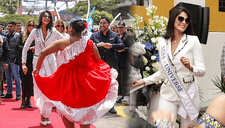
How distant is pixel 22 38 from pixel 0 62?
0.66 metres

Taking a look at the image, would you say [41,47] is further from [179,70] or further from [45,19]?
[179,70]

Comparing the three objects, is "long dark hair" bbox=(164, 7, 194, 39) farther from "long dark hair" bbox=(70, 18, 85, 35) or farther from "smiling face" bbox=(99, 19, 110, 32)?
"smiling face" bbox=(99, 19, 110, 32)

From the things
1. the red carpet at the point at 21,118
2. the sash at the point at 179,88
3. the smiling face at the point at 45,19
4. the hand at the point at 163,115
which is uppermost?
the smiling face at the point at 45,19

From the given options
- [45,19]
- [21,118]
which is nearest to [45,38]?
[45,19]

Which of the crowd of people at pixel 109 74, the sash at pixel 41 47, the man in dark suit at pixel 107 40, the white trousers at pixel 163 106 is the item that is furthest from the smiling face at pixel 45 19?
the white trousers at pixel 163 106

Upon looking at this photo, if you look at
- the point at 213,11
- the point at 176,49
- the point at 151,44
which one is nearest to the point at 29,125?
the point at 151,44

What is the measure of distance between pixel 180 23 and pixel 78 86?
4.15 ft

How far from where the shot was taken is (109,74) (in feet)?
12.1

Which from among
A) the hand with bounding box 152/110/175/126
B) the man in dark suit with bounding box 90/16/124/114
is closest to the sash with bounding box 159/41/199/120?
the hand with bounding box 152/110/175/126

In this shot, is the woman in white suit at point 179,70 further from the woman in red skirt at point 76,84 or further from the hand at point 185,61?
the woman in red skirt at point 76,84

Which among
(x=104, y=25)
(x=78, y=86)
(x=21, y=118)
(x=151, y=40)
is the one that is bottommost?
(x=21, y=118)

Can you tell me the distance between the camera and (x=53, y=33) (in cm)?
463

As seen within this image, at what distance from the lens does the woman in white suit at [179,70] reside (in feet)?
8.32

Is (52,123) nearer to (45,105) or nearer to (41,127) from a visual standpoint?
(41,127)
